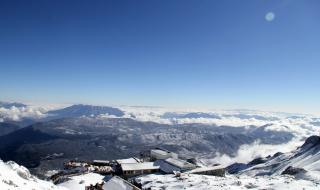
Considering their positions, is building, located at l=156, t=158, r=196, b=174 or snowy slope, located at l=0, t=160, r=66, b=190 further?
building, located at l=156, t=158, r=196, b=174

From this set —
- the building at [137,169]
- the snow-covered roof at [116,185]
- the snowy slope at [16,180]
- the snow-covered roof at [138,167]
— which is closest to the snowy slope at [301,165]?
the building at [137,169]

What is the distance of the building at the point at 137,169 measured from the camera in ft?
265

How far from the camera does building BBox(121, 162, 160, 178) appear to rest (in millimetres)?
80875

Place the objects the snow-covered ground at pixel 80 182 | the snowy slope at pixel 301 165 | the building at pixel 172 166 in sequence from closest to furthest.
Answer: the snow-covered ground at pixel 80 182 → the snowy slope at pixel 301 165 → the building at pixel 172 166

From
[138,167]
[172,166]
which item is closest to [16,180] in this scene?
[138,167]

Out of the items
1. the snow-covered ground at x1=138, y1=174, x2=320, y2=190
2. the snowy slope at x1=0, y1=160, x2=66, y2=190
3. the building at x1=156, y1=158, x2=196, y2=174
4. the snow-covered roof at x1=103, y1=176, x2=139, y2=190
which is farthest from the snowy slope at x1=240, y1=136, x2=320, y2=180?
the snowy slope at x1=0, y1=160, x2=66, y2=190

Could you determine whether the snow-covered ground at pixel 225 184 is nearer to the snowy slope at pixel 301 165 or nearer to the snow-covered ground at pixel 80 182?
the snow-covered ground at pixel 80 182

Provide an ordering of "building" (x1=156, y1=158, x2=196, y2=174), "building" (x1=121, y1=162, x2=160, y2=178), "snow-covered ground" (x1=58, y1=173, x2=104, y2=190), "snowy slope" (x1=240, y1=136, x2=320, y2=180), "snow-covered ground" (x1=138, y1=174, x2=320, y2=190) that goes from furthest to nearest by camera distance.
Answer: "building" (x1=156, y1=158, x2=196, y2=174) → "building" (x1=121, y1=162, x2=160, y2=178) → "snowy slope" (x1=240, y1=136, x2=320, y2=180) → "snow-covered ground" (x1=58, y1=173, x2=104, y2=190) → "snow-covered ground" (x1=138, y1=174, x2=320, y2=190)

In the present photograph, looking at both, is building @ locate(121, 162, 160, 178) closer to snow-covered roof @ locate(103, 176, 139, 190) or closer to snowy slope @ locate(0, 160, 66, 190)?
snow-covered roof @ locate(103, 176, 139, 190)

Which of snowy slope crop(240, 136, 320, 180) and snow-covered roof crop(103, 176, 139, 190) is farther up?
snow-covered roof crop(103, 176, 139, 190)

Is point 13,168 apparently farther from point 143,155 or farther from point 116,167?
point 143,155

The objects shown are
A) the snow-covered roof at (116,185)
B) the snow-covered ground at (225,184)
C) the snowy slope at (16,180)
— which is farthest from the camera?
the snow-covered roof at (116,185)

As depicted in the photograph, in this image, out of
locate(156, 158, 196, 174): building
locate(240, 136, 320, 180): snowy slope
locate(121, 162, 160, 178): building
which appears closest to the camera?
locate(240, 136, 320, 180): snowy slope

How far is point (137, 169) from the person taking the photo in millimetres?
81875
